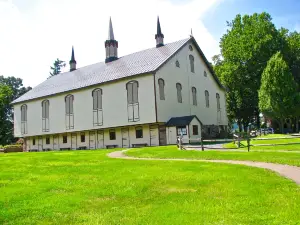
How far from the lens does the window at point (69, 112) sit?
140ft

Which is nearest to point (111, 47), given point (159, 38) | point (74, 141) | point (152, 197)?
point (159, 38)

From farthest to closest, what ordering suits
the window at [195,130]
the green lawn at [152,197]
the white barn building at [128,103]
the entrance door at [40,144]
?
1. the entrance door at [40,144]
2. the window at [195,130]
3. the white barn building at [128,103]
4. the green lawn at [152,197]

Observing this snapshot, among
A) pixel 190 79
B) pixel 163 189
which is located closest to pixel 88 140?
pixel 190 79

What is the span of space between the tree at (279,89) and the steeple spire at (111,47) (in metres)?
20.5

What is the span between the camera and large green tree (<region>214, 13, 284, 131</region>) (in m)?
50.8

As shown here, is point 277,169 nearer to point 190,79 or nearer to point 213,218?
point 213,218

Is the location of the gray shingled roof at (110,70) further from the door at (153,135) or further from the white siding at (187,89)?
the door at (153,135)

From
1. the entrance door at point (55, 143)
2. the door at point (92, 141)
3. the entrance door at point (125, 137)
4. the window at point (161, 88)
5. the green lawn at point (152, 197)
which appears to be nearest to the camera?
the green lawn at point (152, 197)

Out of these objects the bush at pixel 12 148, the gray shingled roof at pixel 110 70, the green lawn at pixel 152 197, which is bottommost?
the green lawn at pixel 152 197

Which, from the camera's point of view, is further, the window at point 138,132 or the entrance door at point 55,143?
the entrance door at point 55,143

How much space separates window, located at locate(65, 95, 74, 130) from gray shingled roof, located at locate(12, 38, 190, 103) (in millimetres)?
1192

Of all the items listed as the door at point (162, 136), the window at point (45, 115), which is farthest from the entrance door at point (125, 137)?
the window at point (45, 115)

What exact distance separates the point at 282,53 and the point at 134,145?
1127 inches

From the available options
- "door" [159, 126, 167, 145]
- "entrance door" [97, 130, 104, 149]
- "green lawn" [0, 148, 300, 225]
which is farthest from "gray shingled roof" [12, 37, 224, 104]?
"green lawn" [0, 148, 300, 225]
